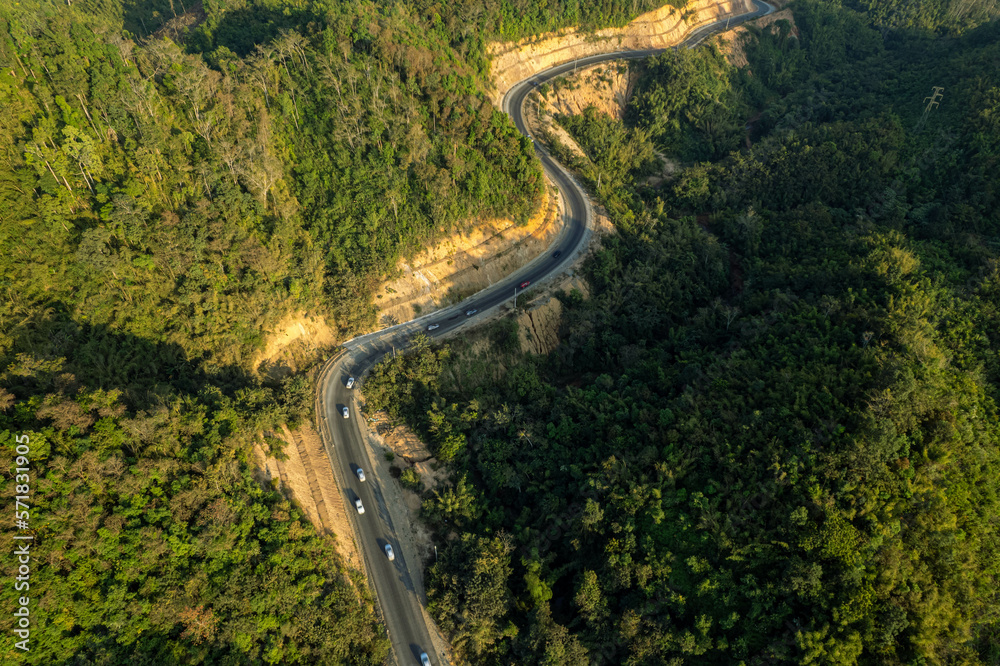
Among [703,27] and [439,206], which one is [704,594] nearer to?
[439,206]

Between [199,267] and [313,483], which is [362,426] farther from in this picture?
[199,267]

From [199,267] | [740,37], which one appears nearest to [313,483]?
[199,267]

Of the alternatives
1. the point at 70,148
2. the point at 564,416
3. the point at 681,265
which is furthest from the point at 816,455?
the point at 70,148

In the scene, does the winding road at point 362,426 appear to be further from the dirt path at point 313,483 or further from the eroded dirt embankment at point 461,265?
the eroded dirt embankment at point 461,265

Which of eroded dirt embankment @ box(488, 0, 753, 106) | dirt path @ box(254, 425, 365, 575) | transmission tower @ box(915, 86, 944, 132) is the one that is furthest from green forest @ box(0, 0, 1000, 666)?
eroded dirt embankment @ box(488, 0, 753, 106)

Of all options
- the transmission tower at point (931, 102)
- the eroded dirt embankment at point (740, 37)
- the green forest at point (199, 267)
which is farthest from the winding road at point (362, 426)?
the eroded dirt embankment at point (740, 37)

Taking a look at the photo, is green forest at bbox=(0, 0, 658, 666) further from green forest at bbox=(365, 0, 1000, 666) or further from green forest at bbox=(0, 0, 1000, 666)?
green forest at bbox=(365, 0, 1000, 666)
